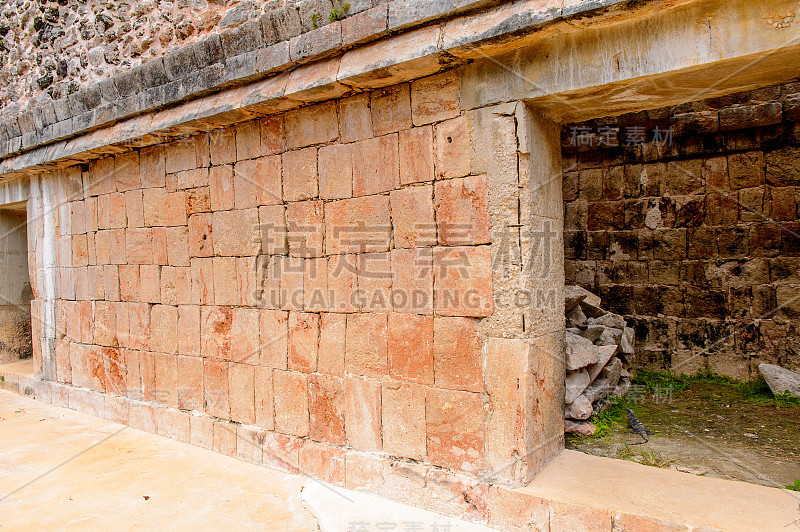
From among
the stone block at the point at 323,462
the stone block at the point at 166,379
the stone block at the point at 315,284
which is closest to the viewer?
the stone block at the point at 323,462

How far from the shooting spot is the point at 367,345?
163 inches

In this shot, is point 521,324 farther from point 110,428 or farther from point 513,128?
point 110,428

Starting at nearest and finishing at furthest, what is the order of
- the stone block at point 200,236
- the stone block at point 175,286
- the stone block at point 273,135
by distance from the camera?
the stone block at point 273,135
the stone block at point 200,236
the stone block at point 175,286

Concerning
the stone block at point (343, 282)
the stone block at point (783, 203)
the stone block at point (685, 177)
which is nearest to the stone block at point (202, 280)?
the stone block at point (343, 282)

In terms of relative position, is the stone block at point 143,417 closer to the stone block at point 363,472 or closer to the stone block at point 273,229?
the stone block at point 273,229

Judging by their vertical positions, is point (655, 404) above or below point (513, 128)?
below

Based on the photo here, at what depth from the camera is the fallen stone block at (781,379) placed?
567 centimetres

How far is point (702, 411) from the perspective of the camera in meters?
5.36

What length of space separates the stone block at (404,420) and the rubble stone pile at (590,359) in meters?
1.44

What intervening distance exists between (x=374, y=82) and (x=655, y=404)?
429 cm

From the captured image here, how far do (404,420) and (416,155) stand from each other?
193 cm

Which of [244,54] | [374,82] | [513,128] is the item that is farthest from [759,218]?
[244,54]

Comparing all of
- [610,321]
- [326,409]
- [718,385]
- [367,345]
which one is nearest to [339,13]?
[367,345]

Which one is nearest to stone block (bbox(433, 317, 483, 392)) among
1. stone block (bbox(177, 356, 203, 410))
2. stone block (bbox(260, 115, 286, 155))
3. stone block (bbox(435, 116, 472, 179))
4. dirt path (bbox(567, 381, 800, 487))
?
stone block (bbox(435, 116, 472, 179))
